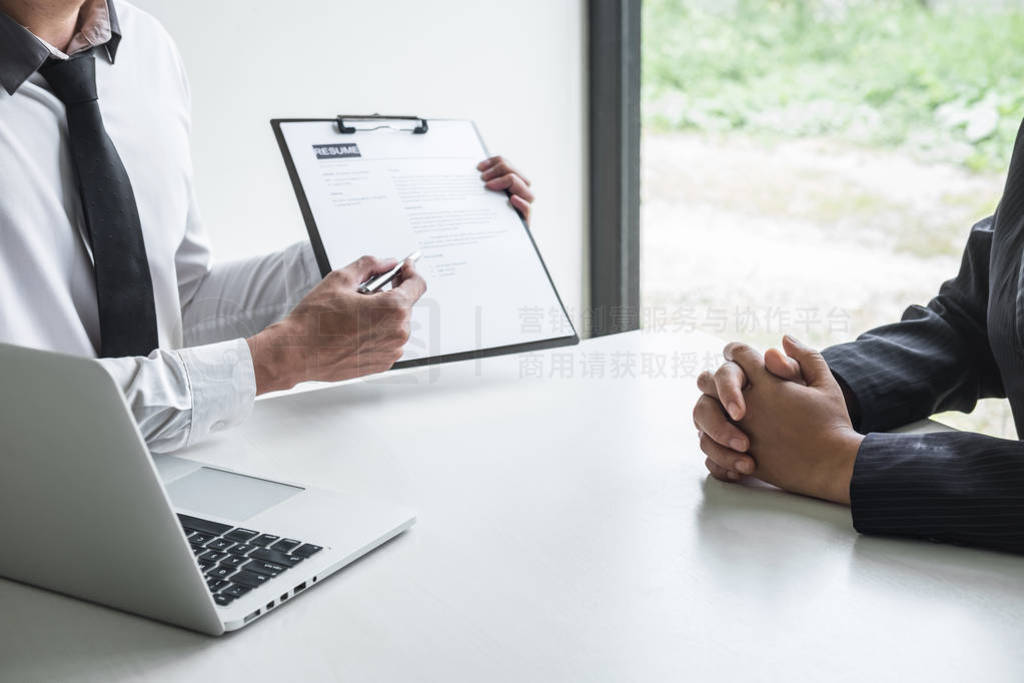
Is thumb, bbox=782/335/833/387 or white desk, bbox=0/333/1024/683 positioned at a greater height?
thumb, bbox=782/335/833/387

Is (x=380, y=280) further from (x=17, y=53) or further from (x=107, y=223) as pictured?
(x=17, y=53)

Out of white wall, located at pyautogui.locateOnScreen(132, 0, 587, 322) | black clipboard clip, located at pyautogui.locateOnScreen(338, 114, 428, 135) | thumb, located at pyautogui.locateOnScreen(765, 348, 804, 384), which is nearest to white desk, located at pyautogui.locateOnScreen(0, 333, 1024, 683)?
thumb, located at pyautogui.locateOnScreen(765, 348, 804, 384)

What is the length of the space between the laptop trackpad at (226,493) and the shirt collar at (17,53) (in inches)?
23.8

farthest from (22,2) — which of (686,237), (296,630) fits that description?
(686,237)

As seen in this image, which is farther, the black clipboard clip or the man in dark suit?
the black clipboard clip

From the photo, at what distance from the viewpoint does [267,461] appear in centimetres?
99

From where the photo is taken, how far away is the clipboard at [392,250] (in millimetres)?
1233

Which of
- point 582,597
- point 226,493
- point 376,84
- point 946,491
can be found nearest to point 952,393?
point 946,491

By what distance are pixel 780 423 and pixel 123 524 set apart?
0.62 meters

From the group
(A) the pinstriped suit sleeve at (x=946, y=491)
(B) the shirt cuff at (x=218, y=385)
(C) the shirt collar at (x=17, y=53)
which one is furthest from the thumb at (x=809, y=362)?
(C) the shirt collar at (x=17, y=53)

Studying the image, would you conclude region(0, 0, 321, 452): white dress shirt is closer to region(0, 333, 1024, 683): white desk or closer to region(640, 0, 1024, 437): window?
region(0, 333, 1024, 683): white desk

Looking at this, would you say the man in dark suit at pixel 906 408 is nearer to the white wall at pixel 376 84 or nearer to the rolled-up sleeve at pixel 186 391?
the rolled-up sleeve at pixel 186 391

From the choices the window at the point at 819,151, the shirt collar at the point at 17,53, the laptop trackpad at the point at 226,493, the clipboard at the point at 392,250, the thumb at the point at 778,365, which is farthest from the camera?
the window at the point at 819,151

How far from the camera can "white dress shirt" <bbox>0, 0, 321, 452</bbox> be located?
3.34ft
